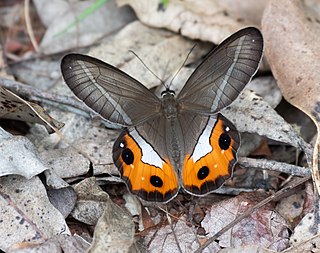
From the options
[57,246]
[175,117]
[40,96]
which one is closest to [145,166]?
[175,117]

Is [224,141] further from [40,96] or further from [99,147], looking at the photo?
[40,96]

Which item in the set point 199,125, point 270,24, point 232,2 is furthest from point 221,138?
point 232,2

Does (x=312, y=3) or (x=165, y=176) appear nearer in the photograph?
(x=165, y=176)

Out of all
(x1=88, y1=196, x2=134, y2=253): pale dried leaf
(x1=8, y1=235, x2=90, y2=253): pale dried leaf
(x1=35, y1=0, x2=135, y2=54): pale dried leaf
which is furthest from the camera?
(x1=35, y1=0, x2=135, y2=54): pale dried leaf

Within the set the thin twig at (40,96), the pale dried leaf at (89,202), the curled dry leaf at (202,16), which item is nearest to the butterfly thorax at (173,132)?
the pale dried leaf at (89,202)

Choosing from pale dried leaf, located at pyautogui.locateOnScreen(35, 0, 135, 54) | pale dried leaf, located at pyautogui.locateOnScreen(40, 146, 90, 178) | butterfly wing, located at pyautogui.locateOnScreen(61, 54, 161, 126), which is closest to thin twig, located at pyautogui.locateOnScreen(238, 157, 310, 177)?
butterfly wing, located at pyautogui.locateOnScreen(61, 54, 161, 126)

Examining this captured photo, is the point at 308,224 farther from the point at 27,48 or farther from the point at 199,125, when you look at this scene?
the point at 27,48

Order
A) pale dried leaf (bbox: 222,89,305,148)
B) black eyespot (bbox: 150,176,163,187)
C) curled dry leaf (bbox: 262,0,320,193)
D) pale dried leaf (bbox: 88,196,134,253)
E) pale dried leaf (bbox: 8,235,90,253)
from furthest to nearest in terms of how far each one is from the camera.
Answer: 1. curled dry leaf (bbox: 262,0,320,193)
2. pale dried leaf (bbox: 222,89,305,148)
3. black eyespot (bbox: 150,176,163,187)
4. pale dried leaf (bbox: 8,235,90,253)
5. pale dried leaf (bbox: 88,196,134,253)

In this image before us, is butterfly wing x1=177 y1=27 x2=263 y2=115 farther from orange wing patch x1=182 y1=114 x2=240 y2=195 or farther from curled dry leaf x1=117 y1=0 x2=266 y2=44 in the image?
curled dry leaf x1=117 y1=0 x2=266 y2=44
